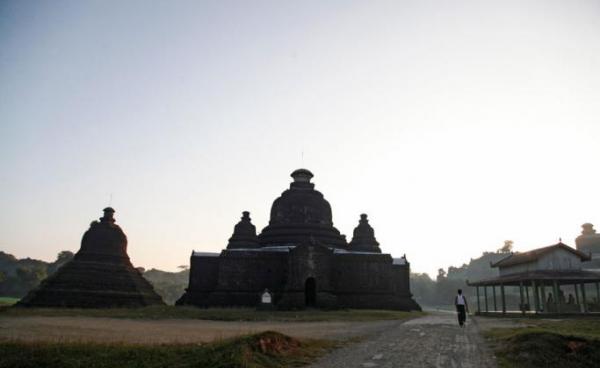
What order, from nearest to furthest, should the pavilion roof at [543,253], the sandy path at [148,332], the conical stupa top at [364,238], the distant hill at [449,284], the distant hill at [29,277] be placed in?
the sandy path at [148,332] → the pavilion roof at [543,253] → the conical stupa top at [364,238] → the distant hill at [29,277] → the distant hill at [449,284]

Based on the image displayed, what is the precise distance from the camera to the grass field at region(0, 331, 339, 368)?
882cm

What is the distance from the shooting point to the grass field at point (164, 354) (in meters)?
8.82

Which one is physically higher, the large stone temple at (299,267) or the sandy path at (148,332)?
the large stone temple at (299,267)

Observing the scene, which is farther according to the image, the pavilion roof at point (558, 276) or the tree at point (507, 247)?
the tree at point (507, 247)

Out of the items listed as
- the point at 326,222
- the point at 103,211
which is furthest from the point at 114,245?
the point at 326,222

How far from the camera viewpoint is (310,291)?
116 ft

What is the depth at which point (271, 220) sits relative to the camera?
141 feet

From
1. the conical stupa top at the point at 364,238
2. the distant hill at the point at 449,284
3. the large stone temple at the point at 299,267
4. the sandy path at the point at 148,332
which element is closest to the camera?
the sandy path at the point at 148,332

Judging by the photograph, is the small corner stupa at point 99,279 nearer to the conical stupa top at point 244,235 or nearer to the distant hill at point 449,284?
the conical stupa top at point 244,235

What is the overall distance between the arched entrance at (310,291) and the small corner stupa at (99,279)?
15.2 metres

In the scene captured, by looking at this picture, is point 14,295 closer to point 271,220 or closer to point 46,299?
point 46,299

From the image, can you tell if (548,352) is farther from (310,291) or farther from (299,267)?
(310,291)

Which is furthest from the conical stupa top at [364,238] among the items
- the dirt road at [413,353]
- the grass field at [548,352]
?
the grass field at [548,352]

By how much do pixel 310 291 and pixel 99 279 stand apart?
19.5 metres
